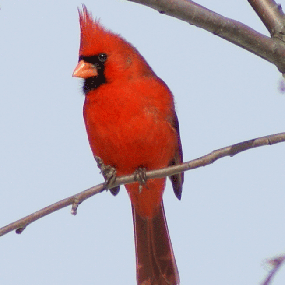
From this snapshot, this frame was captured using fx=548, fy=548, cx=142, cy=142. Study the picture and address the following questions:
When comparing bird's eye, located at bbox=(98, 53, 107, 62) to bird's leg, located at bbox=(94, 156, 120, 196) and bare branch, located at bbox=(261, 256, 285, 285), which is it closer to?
bird's leg, located at bbox=(94, 156, 120, 196)

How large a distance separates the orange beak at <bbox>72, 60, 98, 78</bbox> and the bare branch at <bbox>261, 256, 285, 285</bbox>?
79.9 inches

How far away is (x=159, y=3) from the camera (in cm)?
162

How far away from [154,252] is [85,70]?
1.23 m

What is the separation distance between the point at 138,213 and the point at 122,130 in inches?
33.8

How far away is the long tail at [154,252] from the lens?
338 centimetres

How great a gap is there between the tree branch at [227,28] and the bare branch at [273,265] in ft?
2.25

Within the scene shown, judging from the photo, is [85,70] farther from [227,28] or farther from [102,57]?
[227,28]

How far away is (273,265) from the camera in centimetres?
125

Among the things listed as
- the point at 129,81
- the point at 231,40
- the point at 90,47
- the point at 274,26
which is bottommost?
the point at 231,40

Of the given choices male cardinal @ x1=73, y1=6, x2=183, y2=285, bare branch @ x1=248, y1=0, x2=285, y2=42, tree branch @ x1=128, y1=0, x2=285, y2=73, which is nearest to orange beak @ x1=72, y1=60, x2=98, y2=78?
male cardinal @ x1=73, y1=6, x2=183, y2=285

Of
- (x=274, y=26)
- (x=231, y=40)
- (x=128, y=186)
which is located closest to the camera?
(x=231, y=40)

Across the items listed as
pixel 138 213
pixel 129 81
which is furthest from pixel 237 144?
pixel 138 213

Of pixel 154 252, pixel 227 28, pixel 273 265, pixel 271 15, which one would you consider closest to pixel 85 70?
pixel 154 252

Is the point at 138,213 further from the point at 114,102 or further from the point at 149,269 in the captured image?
the point at 114,102
